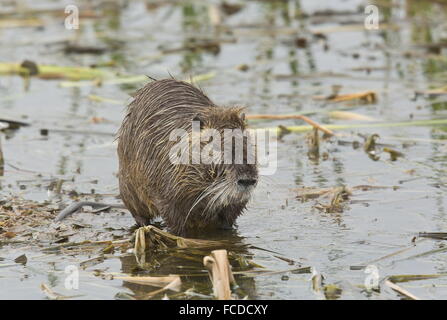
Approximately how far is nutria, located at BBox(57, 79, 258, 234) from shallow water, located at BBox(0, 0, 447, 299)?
209 mm

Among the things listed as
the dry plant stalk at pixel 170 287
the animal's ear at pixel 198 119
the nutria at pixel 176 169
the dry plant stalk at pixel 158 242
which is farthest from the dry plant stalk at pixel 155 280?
the animal's ear at pixel 198 119

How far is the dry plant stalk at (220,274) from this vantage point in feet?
13.8

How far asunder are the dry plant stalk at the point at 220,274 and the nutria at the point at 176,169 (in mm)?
573

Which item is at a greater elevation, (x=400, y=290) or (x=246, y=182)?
(x=246, y=182)

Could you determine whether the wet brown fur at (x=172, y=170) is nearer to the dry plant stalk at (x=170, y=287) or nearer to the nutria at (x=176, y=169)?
the nutria at (x=176, y=169)

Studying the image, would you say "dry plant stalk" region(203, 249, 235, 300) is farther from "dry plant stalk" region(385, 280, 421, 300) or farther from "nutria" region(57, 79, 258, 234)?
"dry plant stalk" region(385, 280, 421, 300)

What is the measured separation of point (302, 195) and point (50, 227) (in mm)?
1512

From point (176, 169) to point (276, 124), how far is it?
2.71 metres

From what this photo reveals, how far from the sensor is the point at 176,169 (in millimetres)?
5055

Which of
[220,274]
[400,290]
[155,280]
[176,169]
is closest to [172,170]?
[176,169]

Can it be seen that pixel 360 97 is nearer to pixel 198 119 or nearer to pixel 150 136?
pixel 150 136
